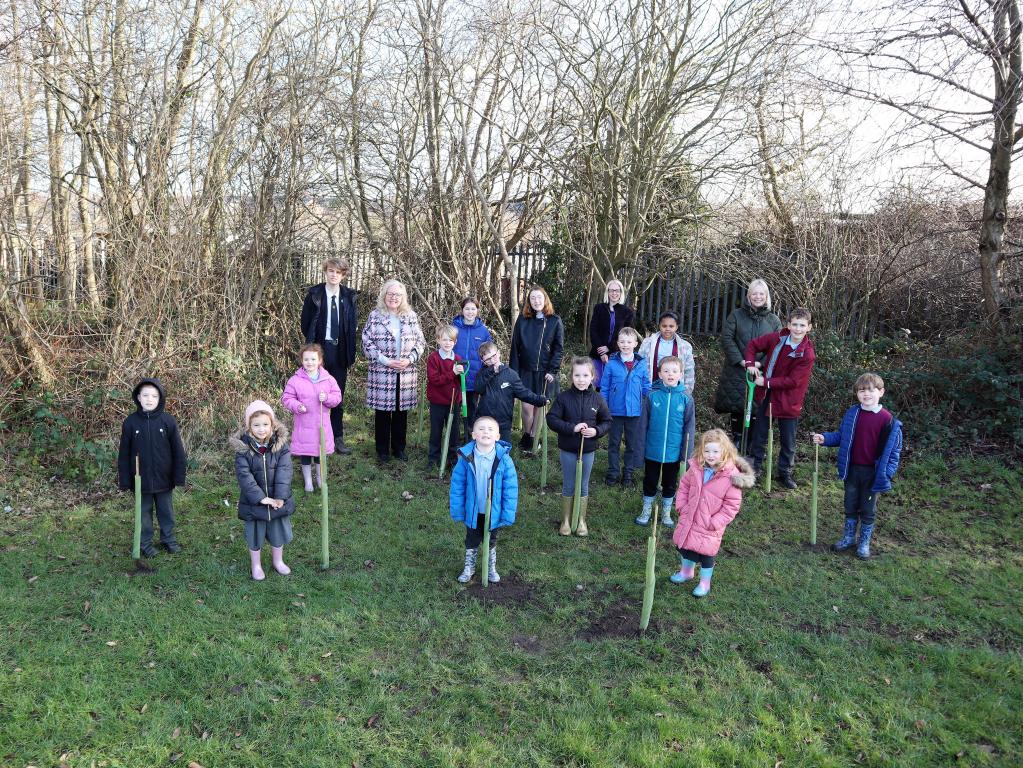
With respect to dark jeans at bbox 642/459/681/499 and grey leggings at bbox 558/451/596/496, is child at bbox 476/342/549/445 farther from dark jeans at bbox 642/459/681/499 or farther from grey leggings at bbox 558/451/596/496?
dark jeans at bbox 642/459/681/499

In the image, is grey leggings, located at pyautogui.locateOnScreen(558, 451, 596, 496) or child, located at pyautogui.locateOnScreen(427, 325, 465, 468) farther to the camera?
child, located at pyautogui.locateOnScreen(427, 325, 465, 468)

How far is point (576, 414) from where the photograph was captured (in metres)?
6.01

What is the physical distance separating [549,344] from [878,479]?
351cm

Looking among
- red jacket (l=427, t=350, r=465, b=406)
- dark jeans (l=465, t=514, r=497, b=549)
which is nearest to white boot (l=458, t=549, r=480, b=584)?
dark jeans (l=465, t=514, r=497, b=549)

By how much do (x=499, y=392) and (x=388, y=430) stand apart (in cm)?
180

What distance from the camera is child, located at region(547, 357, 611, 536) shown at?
5.97m

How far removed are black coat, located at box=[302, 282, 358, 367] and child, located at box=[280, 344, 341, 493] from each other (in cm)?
78

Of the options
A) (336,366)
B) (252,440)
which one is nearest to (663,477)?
(252,440)

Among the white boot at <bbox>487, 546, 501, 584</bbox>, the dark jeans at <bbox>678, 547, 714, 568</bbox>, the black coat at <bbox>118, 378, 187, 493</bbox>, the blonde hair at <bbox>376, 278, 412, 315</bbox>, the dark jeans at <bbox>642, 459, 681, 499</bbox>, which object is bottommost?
the white boot at <bbox>487, 546, 501, 584</bbox>

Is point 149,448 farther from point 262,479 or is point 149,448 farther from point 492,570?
point 492,570

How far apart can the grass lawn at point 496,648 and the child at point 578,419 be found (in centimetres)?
63

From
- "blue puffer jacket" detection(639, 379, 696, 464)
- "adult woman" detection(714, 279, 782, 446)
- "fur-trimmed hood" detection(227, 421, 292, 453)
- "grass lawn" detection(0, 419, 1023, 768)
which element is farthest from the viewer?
"adult woman" detection(714, 279, 782, 446)

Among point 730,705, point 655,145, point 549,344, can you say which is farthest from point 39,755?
point 655,145

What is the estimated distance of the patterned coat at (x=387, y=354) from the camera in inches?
290
